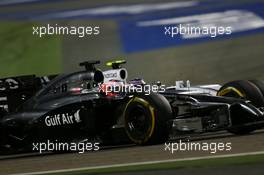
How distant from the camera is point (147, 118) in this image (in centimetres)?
663

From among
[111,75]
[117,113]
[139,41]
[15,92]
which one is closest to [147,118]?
[117,113]

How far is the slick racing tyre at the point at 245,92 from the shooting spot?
25.1ft

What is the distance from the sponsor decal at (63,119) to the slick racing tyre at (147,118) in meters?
0.66

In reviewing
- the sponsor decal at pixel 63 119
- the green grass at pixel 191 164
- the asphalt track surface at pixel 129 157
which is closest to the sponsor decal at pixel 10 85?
the sponsor decal at pixel 63 119

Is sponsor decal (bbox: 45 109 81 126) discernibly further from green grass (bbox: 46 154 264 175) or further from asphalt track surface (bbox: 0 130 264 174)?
green grass (bbox: 46 154 264 175)

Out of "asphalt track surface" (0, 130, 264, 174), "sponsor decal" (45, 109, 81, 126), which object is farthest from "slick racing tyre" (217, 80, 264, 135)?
"sponsor decal" (45, 109, 81, 126)

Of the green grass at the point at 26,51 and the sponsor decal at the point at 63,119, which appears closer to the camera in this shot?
the sponsor decal at the point at 63,119

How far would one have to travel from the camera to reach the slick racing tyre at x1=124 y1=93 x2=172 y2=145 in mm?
6545

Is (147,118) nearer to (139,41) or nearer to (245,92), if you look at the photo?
(245,92)

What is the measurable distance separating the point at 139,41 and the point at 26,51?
2.09 meters

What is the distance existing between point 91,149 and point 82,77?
0.92m

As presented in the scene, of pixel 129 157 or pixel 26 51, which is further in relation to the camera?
pixel 26 51

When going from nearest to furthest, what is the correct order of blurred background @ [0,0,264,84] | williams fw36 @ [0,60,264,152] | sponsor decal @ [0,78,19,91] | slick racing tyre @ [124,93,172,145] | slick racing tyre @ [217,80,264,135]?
slick racing tyre @ [124,93,172,145], williams fw36 @ [0,60,264,152], slick racing tyre @ [217,80,264,135], sponsor decal @ [0,78,19,91], blurred background @ [0,0,264,84]

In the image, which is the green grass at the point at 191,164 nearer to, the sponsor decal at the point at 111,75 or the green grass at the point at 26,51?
the sponsor decal at the point at 111,75
